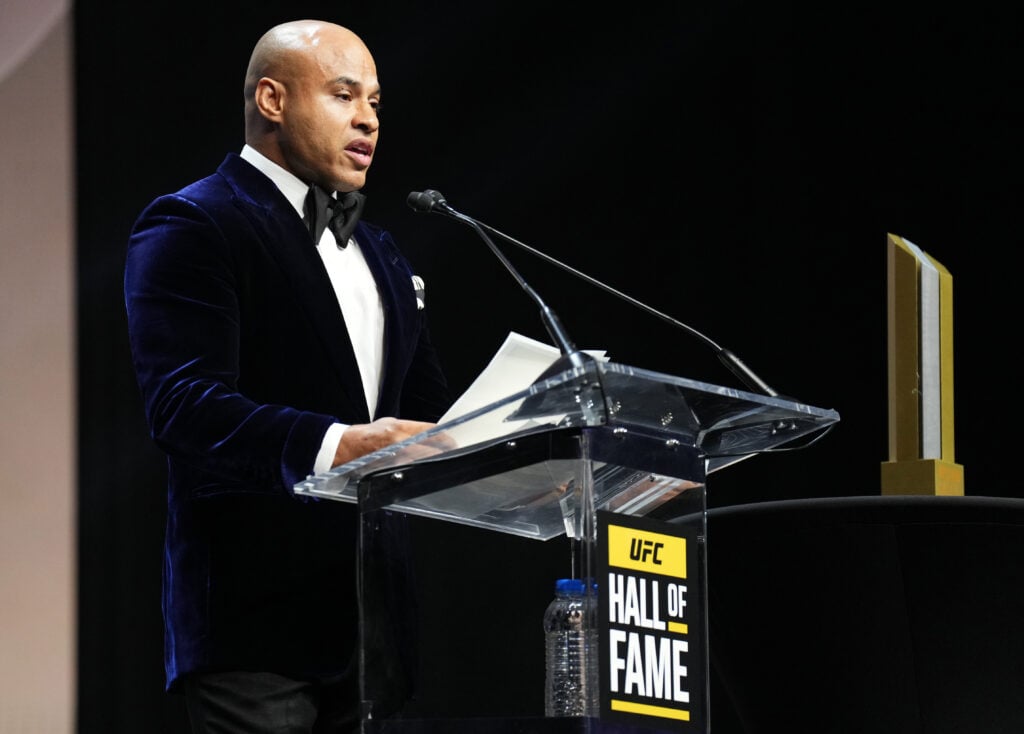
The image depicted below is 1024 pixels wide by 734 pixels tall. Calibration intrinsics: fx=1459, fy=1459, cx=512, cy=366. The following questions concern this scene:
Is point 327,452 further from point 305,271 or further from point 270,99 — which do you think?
point 270,99

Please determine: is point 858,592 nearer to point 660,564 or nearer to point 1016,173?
point 660,564

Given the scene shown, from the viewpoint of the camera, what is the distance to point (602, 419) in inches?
58.1

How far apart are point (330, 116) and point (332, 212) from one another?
14 centimetres

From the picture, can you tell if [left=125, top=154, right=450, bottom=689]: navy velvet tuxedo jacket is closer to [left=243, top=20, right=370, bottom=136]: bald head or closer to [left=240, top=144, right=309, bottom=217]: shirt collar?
[left=240, top=144, right=309, bottom=217]: shirt collar

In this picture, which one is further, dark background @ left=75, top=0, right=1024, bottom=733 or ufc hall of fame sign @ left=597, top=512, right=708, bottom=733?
dark background @ left=75, top=0, right=1024, bottom=733

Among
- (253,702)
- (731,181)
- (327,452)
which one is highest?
(731,181)

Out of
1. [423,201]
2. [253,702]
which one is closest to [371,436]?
[253,702]

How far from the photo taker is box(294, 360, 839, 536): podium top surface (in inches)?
55.8

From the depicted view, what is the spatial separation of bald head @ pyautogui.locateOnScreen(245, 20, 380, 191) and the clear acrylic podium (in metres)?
0.56

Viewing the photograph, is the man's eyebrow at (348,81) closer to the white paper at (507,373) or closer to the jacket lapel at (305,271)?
the jacket lapel at (305,271)

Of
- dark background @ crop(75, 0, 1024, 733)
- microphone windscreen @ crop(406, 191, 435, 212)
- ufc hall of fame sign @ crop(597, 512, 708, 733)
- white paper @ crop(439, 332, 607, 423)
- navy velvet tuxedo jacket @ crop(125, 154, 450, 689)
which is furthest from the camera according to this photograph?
dark background @ crop(75, 0, 1024, 733)

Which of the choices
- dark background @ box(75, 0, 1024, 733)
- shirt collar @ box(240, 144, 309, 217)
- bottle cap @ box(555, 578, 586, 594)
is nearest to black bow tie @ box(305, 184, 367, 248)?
shirt collar @ box(240, 144, 309, 217)

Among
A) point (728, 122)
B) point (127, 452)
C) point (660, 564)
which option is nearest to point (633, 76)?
point (728, 122)

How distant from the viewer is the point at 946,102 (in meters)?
3.50
